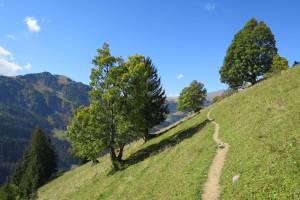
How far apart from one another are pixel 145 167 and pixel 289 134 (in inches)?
598

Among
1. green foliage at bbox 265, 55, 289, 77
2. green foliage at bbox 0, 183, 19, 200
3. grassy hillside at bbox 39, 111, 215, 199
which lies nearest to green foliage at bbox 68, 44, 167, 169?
grassy hillside at bbox 39, 111, 215, 199

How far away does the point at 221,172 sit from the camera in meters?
20.1

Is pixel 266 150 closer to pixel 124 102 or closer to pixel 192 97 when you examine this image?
pixel 124 102

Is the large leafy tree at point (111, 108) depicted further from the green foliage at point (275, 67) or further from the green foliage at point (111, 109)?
the green foliage at point (275, 67)

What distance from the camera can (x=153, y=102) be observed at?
56938mm

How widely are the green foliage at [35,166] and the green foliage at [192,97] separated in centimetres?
4268

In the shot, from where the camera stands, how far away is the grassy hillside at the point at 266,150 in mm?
15023

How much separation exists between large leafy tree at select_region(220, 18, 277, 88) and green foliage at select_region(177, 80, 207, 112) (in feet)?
67.9

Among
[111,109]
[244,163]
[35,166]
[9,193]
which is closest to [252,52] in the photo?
[111,109]

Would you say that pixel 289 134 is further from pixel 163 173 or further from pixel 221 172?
pixel 163 173

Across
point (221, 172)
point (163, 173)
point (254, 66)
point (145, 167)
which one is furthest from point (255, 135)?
point (254, 66)

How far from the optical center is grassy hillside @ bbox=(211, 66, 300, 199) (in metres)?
15.0

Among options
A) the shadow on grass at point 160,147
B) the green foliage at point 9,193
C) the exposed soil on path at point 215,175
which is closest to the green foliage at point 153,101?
the shadow on grass at point 160,147

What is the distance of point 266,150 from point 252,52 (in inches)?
1822
